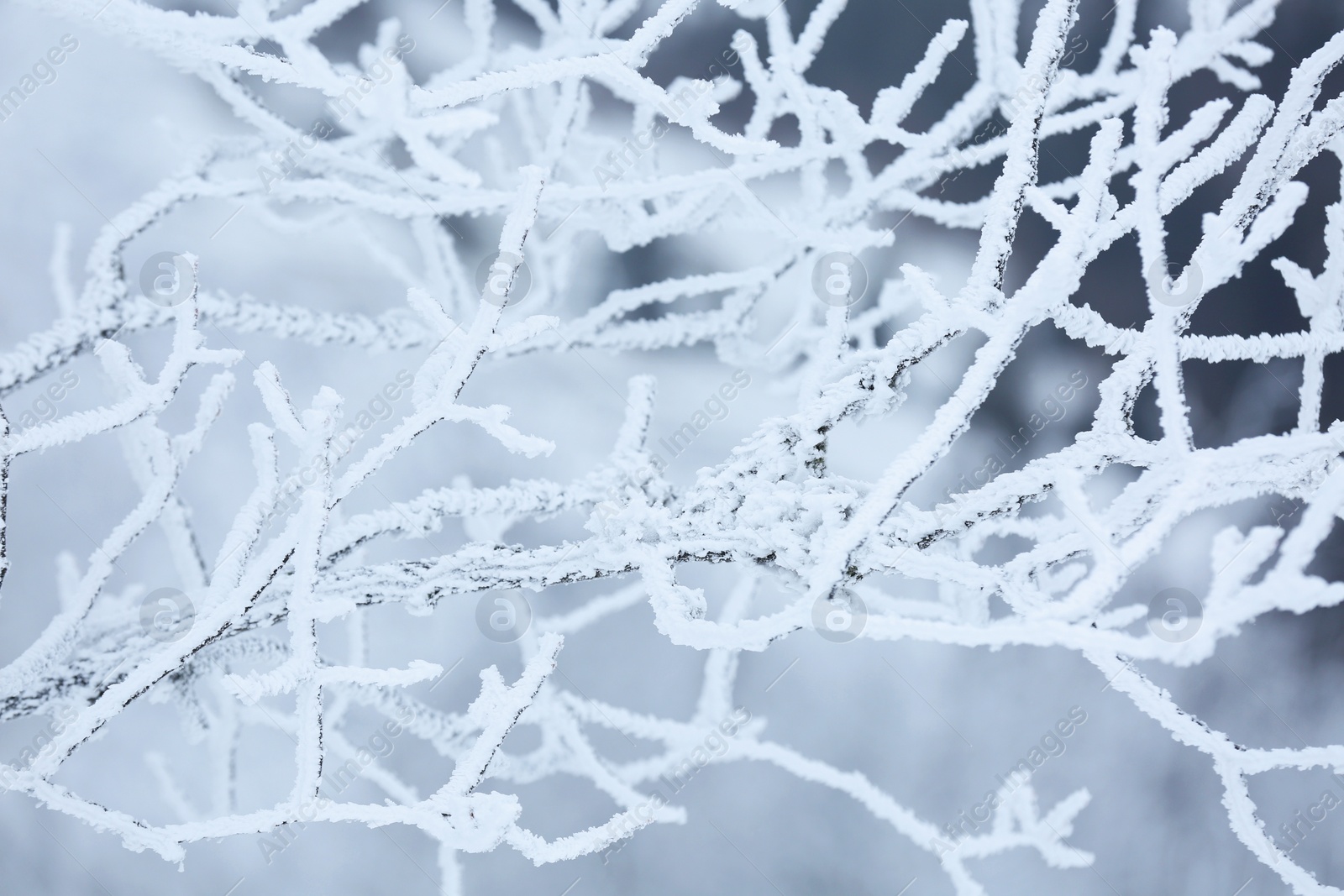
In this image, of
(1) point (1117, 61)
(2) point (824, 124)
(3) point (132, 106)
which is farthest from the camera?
(3) point (132, 106)

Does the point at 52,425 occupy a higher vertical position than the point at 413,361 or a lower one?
lower

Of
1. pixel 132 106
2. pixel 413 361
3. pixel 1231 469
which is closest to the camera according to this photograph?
pixel 1231 469

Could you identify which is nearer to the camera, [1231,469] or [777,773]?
[1231,469]

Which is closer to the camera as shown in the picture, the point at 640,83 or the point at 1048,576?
the point at 640,83

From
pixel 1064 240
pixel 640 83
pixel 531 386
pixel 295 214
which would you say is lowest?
pixel 1064 240

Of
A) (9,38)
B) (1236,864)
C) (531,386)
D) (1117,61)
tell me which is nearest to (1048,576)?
(1117,61)

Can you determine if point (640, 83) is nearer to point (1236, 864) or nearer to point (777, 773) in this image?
point (777, 773)

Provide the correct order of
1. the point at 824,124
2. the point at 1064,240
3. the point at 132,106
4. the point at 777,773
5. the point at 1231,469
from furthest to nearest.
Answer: the point at 777,773, the point at 132,106, the point at 824,124, the point at 1231,469, the point at 1064,240

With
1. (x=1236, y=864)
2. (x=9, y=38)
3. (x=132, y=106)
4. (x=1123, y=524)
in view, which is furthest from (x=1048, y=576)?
(x=9, y=38)

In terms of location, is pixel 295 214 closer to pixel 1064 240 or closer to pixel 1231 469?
pixel 1064 240
